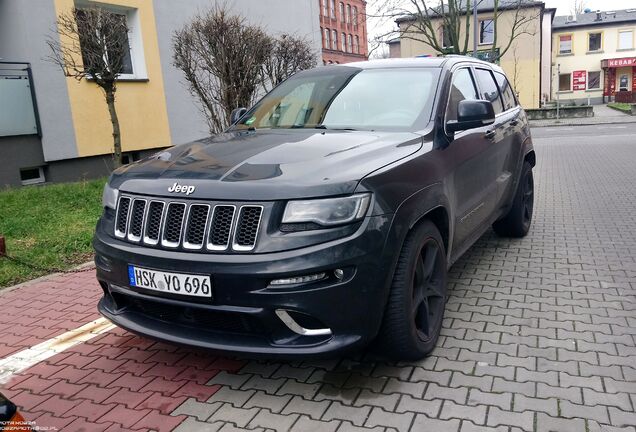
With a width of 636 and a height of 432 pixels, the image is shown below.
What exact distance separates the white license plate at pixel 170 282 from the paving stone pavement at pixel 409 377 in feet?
2.17

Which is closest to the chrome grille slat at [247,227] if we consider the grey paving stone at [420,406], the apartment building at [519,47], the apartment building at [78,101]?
the grey paving stone at [420,406]

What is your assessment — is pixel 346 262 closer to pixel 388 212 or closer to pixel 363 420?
pixel 388 212

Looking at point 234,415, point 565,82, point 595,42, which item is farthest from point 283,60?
point 595,42

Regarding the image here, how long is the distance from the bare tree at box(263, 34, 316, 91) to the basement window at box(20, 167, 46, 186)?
5.05 meters

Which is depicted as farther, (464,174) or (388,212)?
(464,174)

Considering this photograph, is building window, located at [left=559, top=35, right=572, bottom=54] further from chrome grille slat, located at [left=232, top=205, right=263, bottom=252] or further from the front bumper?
chrome grille slat, located at [left=232, top=205, right=263, bottom=252]

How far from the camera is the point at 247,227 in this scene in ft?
8.93

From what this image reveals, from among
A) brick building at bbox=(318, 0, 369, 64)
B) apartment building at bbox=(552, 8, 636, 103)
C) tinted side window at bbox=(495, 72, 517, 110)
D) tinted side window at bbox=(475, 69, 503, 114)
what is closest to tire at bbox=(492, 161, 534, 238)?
tinted side window at bbox=(495, 72, 517, 110)

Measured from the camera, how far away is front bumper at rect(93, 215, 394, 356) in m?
2.64

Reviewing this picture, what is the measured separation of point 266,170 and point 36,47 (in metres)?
10.4

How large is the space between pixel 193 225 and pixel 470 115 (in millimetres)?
2027

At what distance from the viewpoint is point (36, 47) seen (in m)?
11.2

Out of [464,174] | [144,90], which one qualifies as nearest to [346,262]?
[464,174]

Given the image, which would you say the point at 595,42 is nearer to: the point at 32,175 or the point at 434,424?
the point at 32,175
